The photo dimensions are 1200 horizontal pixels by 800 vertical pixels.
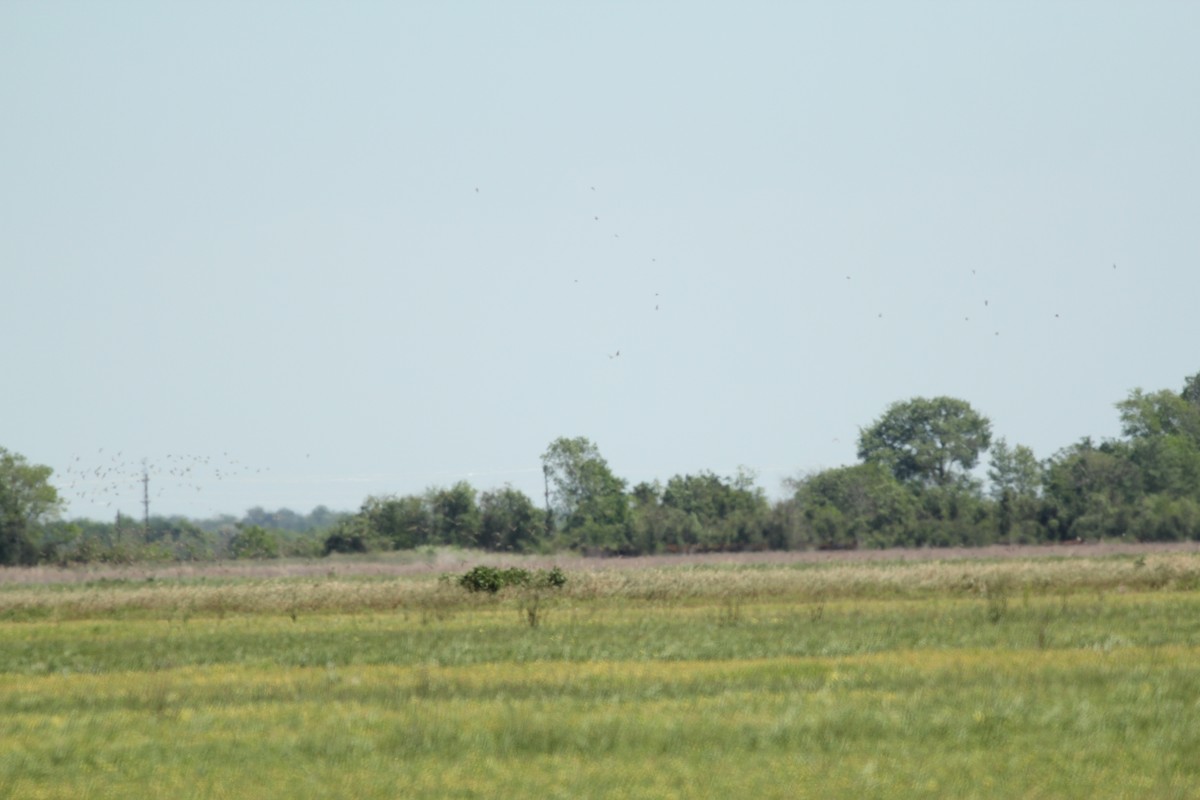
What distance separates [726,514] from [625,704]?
105596 millimetres

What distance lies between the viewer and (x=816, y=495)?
5354 inches

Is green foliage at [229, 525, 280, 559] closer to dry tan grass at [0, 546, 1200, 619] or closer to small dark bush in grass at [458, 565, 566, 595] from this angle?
dry tan grass at [0, 546, 1200, 619]

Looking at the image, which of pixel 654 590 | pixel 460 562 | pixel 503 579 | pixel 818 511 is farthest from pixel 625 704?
pixel 818 511

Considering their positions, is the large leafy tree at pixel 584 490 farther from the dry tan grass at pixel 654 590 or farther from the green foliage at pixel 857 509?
the dry tan grass at pixel 654 590

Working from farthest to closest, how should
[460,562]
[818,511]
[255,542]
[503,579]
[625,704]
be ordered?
[255,542] < [818,511] < [460,562] < [503,579] < [625,704]

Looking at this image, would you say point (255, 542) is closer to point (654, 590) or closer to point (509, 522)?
point (509, 522)

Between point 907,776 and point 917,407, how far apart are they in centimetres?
14339

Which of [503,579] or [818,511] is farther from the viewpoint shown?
[818,511]

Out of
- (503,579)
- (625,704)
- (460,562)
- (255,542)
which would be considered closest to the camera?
(625,704)

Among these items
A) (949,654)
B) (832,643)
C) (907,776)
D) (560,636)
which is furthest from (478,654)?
(907,776)

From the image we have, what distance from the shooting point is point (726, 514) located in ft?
412

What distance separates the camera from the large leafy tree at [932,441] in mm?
153375

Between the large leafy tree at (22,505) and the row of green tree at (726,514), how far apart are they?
109mm

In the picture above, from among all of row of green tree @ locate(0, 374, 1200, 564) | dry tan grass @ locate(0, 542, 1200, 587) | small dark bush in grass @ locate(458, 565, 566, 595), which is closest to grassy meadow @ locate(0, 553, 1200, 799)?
small dark bush in grass @ locate(458, 565, 566, 595)
